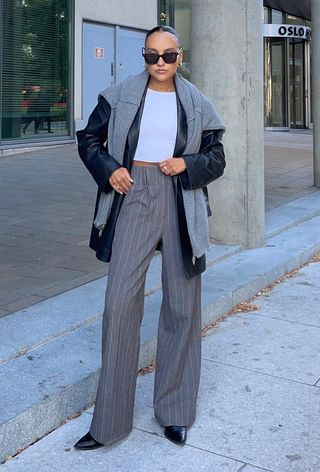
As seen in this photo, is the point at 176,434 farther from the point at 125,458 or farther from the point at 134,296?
the point at 134,296

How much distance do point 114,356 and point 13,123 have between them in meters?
11.4

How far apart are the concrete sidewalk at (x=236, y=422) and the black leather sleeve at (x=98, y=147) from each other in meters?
1.26

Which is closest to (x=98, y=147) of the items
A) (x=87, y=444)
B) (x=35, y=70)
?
(x=87, y=444)

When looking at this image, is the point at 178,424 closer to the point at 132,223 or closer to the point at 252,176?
the point at 132,223

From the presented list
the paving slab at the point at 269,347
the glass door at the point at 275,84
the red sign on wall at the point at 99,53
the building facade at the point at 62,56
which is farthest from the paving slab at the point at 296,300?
the glass door at the point at 275,84

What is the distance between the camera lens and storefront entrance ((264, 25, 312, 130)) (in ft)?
81.6

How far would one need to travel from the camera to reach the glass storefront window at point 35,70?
531 inches

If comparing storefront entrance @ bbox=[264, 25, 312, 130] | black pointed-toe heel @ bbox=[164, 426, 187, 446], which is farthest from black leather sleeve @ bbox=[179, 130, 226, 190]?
storefront entrance @ bbox=[264, 25, 312, 130]

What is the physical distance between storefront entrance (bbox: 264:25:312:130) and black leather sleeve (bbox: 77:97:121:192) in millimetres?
22409

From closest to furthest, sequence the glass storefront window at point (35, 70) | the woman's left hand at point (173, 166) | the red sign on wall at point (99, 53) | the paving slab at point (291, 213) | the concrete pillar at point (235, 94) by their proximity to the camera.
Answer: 1. the woman's left hand at point (173, 166)
2. the concrete pillar at point (235, 94)
3. the paving slab at point (291, 213)
4. the glass storefront window at point (35, 70)
5. the red sign on wall at point (99, 53)

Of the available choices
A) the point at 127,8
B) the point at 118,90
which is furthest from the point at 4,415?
the point at 127,8

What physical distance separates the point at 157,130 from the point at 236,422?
5.17 ft

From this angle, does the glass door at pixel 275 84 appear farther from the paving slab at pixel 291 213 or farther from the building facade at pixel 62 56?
the paving slab at pixel 291 213

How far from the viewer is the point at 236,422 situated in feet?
11.3
